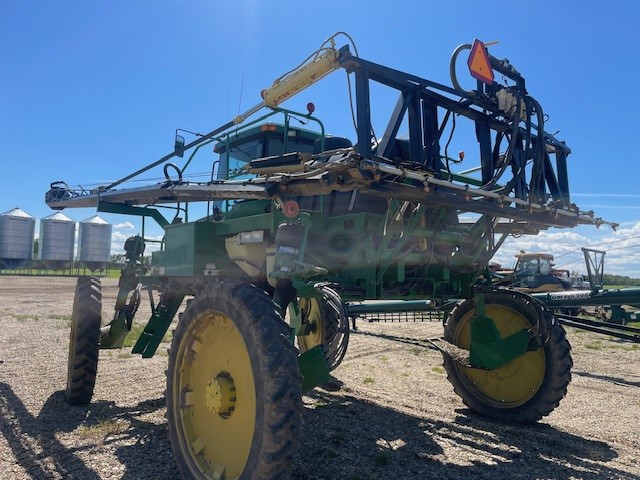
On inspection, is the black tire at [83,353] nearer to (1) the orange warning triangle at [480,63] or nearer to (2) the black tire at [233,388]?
(2) the black tire at [233,388]

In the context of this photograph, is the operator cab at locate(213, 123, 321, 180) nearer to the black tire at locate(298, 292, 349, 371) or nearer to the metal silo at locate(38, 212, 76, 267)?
the black tire at locate(298, 292, 349, 371)

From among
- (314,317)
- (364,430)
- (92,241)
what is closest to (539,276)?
(314,317)

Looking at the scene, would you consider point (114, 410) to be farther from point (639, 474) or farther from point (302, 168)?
point (639, 474)

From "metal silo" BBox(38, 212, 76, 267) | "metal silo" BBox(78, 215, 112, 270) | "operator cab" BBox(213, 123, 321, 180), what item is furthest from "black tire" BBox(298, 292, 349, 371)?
"metal silo" BBox(38, 212, 76, 267)

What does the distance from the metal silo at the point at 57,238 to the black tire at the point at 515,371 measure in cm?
4821

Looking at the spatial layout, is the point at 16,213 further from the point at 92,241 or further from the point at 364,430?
the point at 364,430

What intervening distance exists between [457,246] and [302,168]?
2.22 meters

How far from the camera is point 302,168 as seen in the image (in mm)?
3449

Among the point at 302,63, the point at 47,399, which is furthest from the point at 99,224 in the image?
the point at 302,63

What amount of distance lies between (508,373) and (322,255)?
2.78 metres

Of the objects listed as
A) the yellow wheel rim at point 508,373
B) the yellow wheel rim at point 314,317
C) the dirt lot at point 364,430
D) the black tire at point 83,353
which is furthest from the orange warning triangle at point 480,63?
the black tire at point 83,353

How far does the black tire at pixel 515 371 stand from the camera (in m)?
5.29

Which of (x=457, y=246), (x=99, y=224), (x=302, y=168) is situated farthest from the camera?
(x=99, y=224)

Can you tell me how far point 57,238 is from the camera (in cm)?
4694
